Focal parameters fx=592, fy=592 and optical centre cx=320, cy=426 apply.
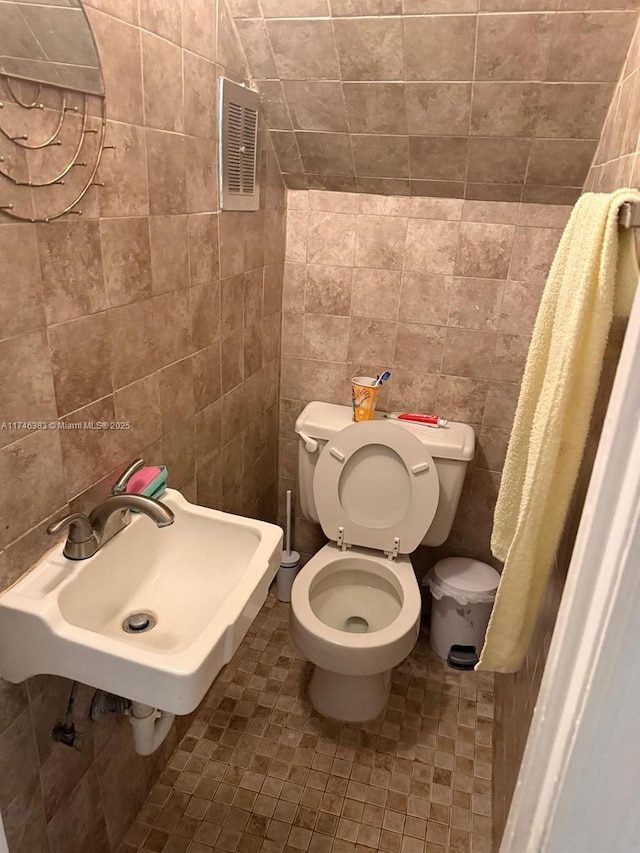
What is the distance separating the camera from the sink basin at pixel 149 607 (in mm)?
999

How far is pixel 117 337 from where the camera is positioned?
49.3 inches

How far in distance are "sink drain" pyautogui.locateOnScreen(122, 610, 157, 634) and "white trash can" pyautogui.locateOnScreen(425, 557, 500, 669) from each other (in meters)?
1.16

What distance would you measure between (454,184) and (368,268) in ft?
1.26

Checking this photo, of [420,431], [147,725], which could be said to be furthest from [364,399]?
[147,725]

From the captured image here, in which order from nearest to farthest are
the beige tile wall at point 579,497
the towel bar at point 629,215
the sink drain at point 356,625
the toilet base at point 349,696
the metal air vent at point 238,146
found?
the towel bar at point 629,215
the beige tile wall at point 579,497
the metal air vent at point 238,146
the toilet base at point 349,696
the sink drain at point 356,625

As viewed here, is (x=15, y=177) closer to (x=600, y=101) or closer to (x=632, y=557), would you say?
(x=632, y=557)

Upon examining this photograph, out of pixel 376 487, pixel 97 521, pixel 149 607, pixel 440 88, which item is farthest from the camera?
pixel 376 487

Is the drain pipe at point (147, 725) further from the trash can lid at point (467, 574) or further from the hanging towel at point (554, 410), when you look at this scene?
the trash can lid at point (467, 574)

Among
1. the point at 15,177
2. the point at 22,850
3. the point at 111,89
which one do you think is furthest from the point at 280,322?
the point at 22,850

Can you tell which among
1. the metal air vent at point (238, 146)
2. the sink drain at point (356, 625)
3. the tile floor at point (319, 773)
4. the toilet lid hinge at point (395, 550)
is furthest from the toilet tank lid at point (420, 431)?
the tile floor at point (319, 773)

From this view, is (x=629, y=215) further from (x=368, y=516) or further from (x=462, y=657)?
(x=462, y=657)

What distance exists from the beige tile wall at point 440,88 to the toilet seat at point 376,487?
0.82 meters

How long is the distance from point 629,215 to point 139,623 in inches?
44.8

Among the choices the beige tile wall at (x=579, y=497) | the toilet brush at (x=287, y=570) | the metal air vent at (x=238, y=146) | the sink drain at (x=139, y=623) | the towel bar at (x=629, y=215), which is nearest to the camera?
the towel bar at (x=629, y=215)
